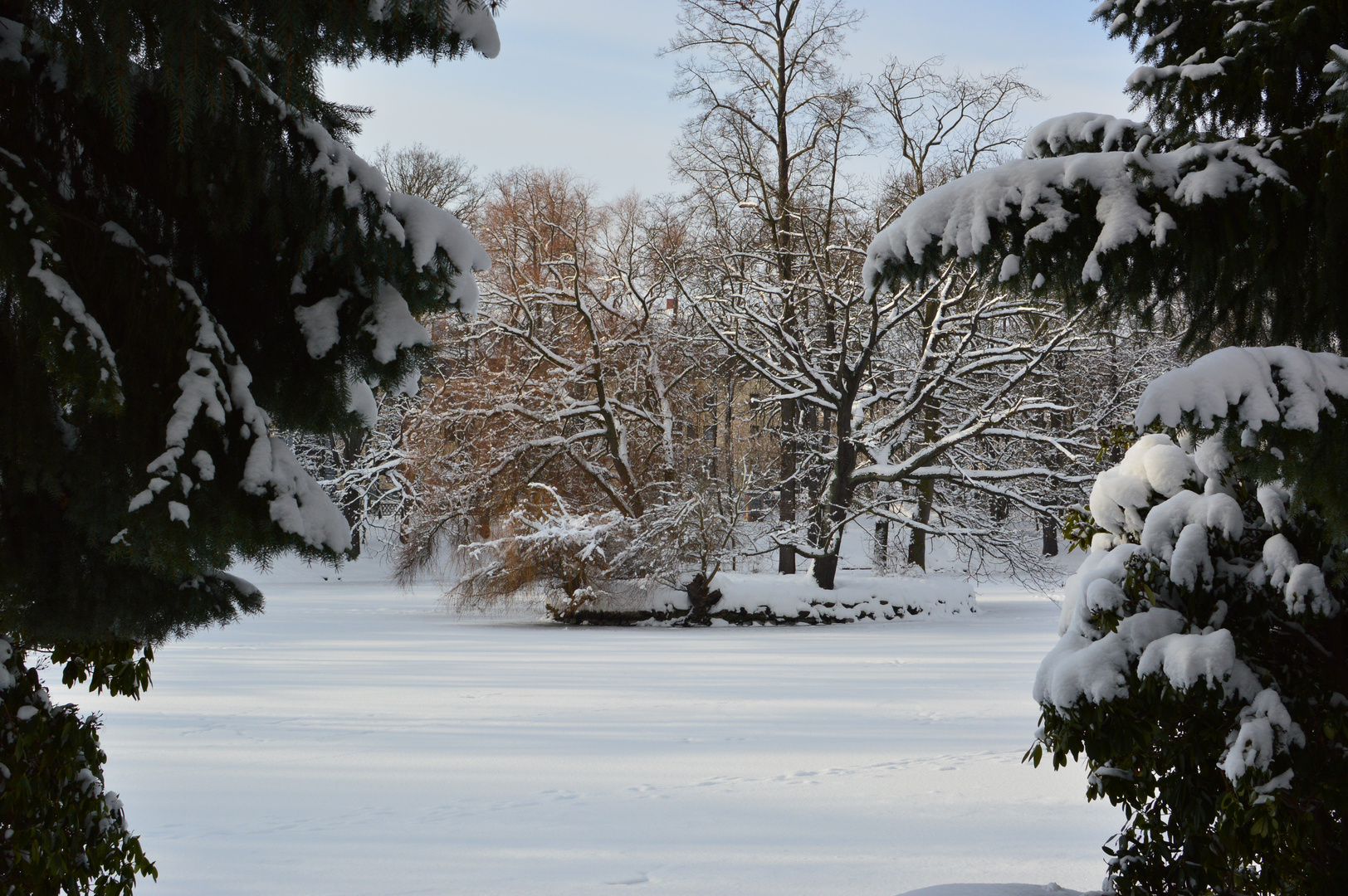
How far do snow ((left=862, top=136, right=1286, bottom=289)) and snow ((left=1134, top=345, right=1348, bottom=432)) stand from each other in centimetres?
57

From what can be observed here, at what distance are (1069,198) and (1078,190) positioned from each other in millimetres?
43

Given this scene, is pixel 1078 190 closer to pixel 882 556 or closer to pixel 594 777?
pixel 594 777

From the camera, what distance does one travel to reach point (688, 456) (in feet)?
64.3

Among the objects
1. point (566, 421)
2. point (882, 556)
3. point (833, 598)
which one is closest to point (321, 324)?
point (833, 598)

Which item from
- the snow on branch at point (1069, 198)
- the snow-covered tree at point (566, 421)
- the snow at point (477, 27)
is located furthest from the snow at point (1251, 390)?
the snow-covered tree at point (566, 421)

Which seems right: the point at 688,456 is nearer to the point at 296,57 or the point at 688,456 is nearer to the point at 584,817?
the point at 584,817

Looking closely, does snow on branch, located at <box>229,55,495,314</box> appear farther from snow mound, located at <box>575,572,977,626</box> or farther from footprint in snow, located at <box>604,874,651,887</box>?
snow mound, located at <box>575,572,977,626</box>

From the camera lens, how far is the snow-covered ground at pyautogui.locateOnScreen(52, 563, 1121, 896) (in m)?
4.80

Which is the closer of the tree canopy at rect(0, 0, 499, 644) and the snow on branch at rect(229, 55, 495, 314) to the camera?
the tree canopy at rect(0, 0, 499, 644)

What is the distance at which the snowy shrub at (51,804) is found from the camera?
309 cm

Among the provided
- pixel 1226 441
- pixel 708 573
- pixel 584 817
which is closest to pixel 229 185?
pixel 1226 441

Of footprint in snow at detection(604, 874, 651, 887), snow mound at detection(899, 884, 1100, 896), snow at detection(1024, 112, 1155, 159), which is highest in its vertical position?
snow at detection(1024, 112, 1155, 159)

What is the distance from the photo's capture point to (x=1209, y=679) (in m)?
3.07

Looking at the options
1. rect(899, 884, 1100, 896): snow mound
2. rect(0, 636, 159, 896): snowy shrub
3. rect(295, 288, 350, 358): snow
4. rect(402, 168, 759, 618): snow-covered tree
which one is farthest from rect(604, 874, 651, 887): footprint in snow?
rect(402, 168, 759, 618): snow-covered tree
